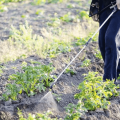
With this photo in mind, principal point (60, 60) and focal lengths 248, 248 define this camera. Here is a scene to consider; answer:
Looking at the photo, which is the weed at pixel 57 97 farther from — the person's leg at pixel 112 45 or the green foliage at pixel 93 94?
the person's leg at pixel 112 45

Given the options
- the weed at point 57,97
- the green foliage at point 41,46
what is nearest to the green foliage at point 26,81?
the weed at point 57,97

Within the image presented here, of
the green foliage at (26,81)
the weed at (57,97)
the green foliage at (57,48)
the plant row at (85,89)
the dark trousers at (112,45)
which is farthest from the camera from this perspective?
the green foliage at (57,48)

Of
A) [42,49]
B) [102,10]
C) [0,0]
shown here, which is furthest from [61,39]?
[0,0]

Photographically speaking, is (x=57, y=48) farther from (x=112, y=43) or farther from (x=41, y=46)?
(x=112, y=43)

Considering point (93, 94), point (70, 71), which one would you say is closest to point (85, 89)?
point (93, 94)

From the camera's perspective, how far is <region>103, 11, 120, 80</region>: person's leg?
161 inches

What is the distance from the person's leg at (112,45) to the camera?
4.09 m

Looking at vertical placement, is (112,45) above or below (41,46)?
above

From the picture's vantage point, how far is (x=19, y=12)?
371 inches

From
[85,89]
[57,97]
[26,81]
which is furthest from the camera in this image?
[57,97]

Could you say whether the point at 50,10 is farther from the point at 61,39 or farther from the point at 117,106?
the point at 117,106

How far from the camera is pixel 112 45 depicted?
411 centimetres

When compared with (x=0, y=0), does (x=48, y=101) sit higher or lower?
lower

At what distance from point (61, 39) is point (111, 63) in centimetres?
274
